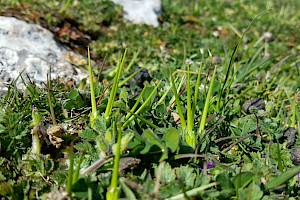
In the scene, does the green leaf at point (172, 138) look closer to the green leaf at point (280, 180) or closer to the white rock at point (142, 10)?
the green leaf at point (280, 180)

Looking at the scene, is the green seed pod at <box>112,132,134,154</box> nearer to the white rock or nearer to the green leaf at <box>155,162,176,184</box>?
the green leaf at <box>155,162,176,184</box>

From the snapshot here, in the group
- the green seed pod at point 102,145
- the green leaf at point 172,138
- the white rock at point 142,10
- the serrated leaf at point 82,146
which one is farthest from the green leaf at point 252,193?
the white rock at point 142,10

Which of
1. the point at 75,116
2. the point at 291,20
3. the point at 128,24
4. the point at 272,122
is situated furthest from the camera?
the point at 291,20

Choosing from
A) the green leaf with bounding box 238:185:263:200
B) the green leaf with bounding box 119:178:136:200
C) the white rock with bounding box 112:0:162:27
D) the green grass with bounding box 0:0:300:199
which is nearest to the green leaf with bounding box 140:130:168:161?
the green grass with bounding box 0:0:300:199

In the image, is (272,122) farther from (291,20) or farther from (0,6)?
(291,20)

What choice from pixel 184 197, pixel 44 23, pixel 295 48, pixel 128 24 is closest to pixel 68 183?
pixel 184 197

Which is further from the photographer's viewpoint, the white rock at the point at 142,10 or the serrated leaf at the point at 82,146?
the white rock at the point at 142,10

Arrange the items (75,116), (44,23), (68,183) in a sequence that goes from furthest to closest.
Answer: (44,23) < (75,116) < (68,183)
